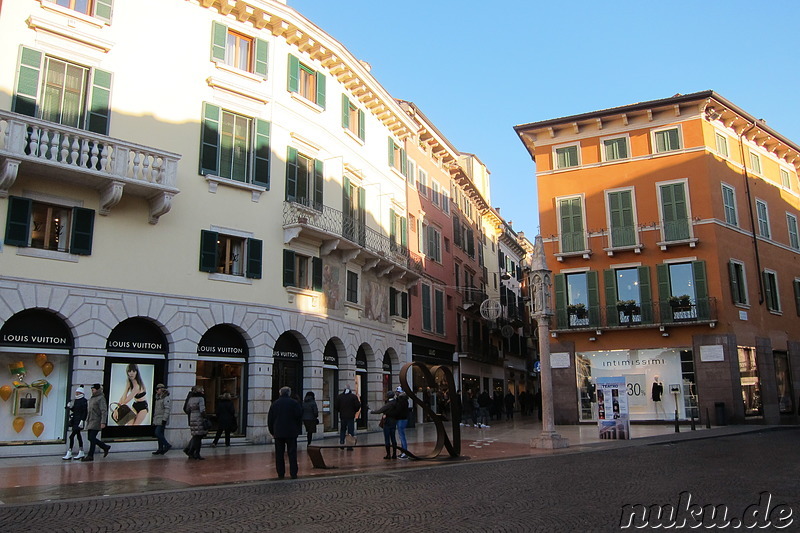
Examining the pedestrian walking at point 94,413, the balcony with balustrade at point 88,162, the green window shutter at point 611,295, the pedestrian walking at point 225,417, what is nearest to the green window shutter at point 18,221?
the balcony with balustrade at point 88,162

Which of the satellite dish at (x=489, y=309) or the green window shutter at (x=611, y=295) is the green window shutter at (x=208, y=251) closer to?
the green window shutter at (x=611, y=295)

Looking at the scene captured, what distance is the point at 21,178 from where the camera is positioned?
17875mm

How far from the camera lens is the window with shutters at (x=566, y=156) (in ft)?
109

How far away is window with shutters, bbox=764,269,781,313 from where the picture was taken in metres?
33.1

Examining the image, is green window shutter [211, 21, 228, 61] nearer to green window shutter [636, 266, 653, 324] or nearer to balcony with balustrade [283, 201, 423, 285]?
balcony with balustrade [283, 201, 423, 285]

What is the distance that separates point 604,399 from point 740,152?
1797 cm

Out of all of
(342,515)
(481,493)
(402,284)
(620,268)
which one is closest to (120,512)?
(342,515)

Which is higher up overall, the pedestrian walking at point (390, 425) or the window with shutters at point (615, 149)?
the window with shutters at point (615, 149)

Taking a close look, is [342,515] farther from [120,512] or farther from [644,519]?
[644,519]

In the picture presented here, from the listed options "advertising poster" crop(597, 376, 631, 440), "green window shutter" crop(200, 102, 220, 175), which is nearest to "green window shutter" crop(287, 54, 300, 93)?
"green window shutter" crop(200, 102, 220, 175)

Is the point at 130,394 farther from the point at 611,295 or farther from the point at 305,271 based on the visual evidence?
the point at 611,295

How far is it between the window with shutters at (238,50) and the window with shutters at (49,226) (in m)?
7.22

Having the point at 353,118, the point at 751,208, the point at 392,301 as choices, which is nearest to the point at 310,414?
the point at 392,301

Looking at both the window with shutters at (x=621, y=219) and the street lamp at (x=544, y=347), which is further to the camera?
the window with shutters at (x=621, y=219)
